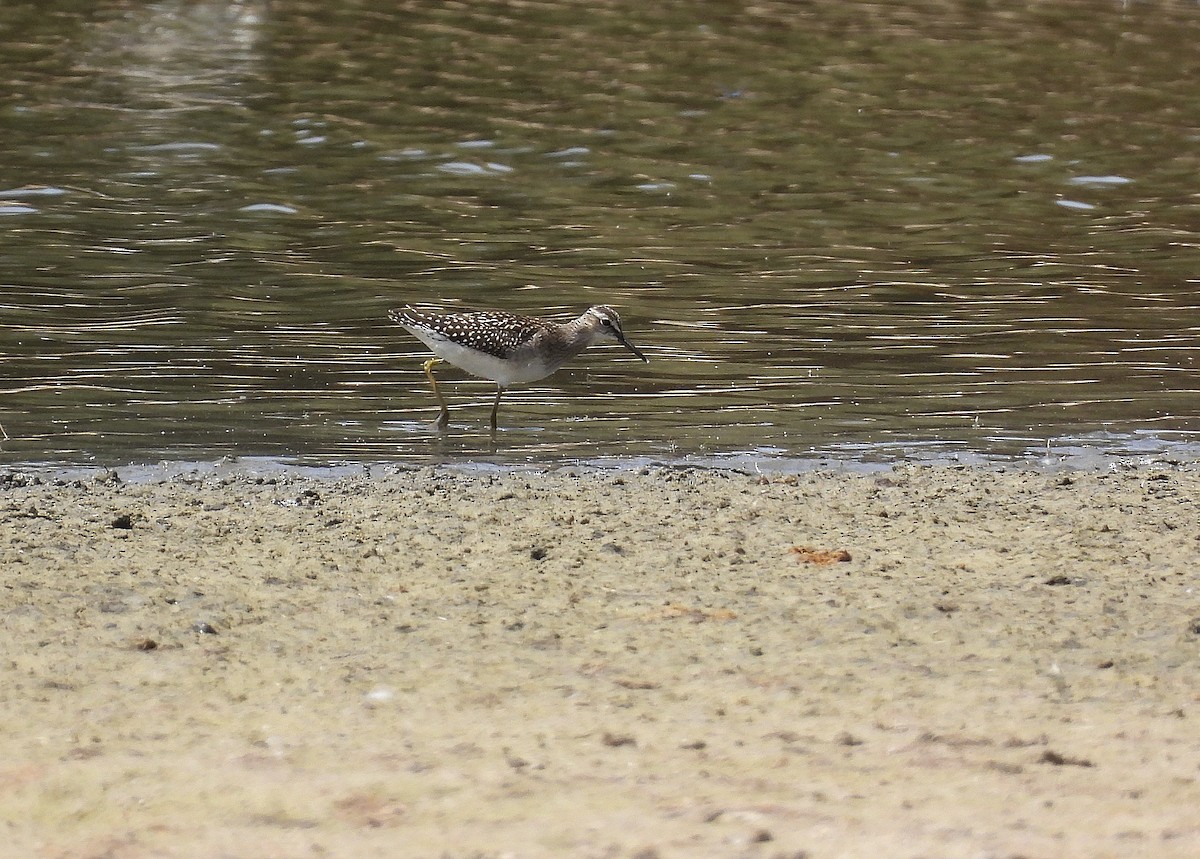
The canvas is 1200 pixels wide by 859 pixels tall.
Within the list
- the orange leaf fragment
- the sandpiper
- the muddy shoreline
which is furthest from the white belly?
the orange leaf fragment

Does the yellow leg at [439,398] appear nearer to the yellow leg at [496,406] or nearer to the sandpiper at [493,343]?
the sandpiper at [493,343]

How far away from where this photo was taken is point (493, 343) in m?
11.0

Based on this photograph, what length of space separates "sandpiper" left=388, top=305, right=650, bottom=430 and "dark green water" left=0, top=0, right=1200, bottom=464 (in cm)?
29

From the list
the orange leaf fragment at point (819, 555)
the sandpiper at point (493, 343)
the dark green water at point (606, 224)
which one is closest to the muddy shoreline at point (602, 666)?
the orange leaf fragment at point (819, 555)

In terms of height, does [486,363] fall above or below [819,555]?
below

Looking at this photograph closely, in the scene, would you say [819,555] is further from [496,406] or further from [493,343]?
[496,406]

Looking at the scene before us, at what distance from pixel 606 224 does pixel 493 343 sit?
587cm

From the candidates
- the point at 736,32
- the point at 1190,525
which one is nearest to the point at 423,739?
the point at 1190,525

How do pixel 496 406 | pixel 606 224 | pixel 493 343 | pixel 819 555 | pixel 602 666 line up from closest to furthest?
1. pixel 602 666
2. pixel 819 555
3. pixel 493 343
4. pixel 496 406
5. pixel 606 224

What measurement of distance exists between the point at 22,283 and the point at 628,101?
32.5ft

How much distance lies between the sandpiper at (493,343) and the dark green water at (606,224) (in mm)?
287

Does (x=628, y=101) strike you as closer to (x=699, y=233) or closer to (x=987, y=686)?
(x=699, y=233)

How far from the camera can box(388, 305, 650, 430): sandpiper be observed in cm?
1100

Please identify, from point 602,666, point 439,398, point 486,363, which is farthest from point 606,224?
point 602,666
